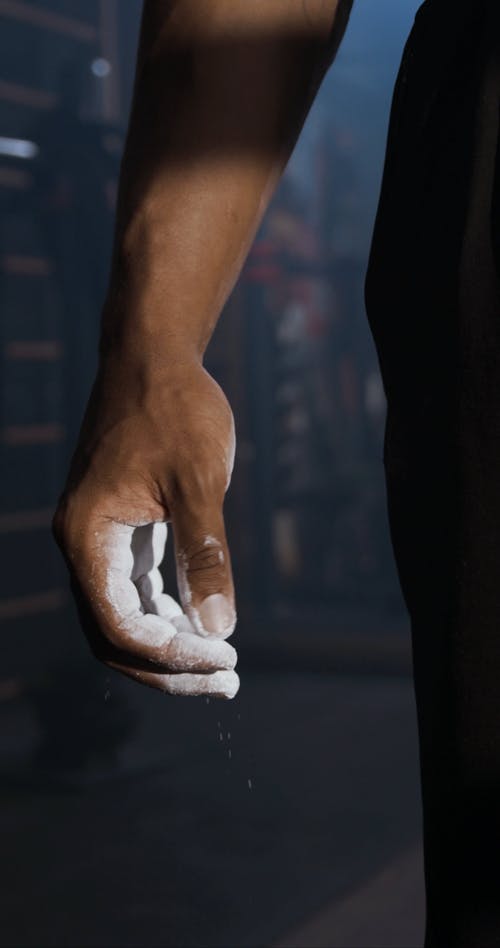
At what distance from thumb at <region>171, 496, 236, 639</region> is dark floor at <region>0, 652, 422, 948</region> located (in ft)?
4.96

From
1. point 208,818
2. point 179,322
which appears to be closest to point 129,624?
point 179,322

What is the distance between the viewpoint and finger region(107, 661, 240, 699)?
58cm

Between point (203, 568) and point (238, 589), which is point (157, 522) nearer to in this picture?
point (203, 568)

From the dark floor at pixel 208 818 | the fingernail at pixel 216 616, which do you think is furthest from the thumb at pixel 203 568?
the dark floor at pixel 208 818

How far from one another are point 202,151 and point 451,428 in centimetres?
20

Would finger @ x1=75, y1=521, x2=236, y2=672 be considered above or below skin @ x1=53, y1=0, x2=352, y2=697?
below

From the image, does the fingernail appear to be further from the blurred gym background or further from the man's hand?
the blurred gym background

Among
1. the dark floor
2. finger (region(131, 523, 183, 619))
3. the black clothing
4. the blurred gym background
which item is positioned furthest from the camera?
the blurred gym background

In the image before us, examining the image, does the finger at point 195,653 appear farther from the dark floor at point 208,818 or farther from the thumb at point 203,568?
the dark floor at point 208,818

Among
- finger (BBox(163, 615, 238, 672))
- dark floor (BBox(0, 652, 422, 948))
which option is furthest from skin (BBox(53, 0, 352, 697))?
dark floor (BBox(0, 652, 422, 948))

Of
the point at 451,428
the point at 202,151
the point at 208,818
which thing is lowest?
the point at 208,818

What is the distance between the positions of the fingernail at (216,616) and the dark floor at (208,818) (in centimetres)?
151

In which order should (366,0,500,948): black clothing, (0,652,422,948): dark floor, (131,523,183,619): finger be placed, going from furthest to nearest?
(0,652,422,948): dark floor < (131,523,183,619): finger < (366,0,500,948): black clothing

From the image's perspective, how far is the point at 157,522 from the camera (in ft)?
1.95
